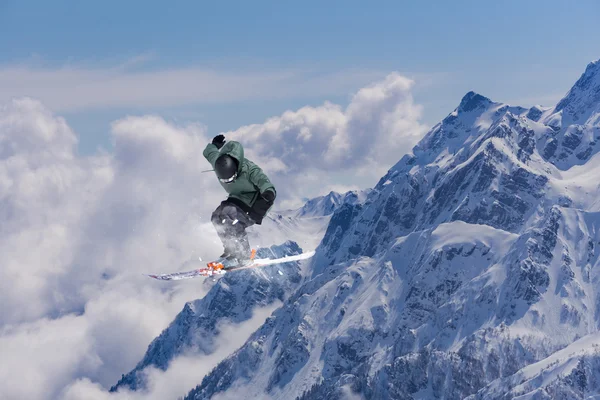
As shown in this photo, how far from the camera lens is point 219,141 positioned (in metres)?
15.7

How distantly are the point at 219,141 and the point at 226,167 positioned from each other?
1.07 meters

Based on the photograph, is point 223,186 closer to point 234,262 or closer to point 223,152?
point 223,152

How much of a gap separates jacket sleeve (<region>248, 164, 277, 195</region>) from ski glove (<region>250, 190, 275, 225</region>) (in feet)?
0.35

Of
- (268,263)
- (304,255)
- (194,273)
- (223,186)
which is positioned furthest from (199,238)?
(304,255)

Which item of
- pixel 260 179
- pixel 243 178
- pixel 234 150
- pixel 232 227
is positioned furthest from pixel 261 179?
pixel 232 227

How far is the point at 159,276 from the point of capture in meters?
18.9

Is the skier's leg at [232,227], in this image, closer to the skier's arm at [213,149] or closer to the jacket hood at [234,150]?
the skier's arm at [213,149]

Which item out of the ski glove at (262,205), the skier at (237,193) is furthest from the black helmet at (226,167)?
the ski glove at (262,205)

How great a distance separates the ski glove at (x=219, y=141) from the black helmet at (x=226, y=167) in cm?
80

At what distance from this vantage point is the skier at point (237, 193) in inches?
587

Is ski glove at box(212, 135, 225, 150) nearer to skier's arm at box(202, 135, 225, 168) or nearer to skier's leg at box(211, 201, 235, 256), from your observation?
skier's arm at box(202, 135, 225, 168)

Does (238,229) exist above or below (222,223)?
below

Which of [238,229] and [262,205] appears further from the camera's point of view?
[238,229]

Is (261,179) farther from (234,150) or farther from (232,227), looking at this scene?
(232,227)
